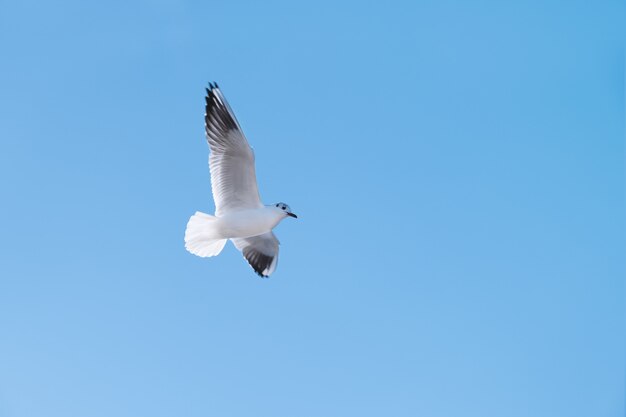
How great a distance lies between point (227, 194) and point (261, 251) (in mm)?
627

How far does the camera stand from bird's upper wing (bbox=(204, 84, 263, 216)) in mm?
5188

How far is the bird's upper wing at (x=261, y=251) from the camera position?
5785 mm

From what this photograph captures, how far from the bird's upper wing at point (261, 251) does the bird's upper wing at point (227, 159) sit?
18.7 inches

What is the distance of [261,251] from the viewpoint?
582 centimetres

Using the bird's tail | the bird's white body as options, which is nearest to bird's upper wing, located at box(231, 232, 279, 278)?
A: the bird's tail

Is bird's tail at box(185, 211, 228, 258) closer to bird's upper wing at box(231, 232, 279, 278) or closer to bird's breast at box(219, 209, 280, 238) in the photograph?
bird's breast at box(219, 209, 280, 238)

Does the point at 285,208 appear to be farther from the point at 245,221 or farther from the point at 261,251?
the point at 261,251

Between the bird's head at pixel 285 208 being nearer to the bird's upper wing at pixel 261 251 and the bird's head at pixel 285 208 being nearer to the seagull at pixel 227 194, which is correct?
the seagull at pixel 227 194

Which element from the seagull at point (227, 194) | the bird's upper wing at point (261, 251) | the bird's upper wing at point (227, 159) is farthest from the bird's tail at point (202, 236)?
the bird's upper wing at point (261, 251)

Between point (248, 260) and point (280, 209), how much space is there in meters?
0.60

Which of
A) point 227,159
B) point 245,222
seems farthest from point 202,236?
point 227,159

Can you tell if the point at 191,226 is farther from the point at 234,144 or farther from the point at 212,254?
the point at 234,144

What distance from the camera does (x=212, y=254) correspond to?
5.50 m

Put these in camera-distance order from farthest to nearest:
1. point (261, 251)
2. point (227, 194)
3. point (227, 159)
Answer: point (261, 251) < point (227, 194) < point (227, 159)
